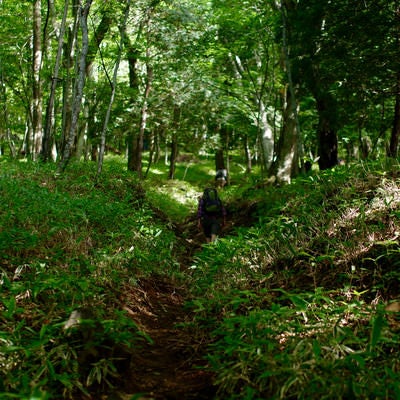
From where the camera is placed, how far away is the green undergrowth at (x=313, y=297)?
8.23ft

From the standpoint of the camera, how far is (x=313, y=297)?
12.5 ft

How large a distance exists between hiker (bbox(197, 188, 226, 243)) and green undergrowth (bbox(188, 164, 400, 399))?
1768 millimetres

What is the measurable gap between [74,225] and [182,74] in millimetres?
12701

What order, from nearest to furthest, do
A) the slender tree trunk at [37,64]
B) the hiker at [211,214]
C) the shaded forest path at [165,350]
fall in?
1. the shaded forest path at [165,350]
2. the hiker at [211,214]
3. the slender tree trunk at [37,64]

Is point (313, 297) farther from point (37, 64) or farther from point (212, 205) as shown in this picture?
point (37, 64)

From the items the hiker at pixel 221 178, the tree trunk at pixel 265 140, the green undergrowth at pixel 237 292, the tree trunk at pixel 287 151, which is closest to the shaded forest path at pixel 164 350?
the green undergrowth at pixel 237 292

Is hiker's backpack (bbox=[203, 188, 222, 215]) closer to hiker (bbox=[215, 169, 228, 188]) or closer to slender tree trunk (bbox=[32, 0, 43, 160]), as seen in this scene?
slender tree trunk (bbox=[32, 0, 43, 160])

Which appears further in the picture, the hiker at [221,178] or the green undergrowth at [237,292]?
the hiker at [221,178]

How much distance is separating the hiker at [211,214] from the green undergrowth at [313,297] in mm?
1768

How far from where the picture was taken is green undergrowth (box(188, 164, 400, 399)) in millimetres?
2508

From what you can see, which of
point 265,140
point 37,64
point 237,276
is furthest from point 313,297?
point 37,64

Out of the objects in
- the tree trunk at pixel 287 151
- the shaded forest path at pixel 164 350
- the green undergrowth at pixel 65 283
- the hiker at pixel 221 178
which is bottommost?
the shaded forest path at pixel 164 350

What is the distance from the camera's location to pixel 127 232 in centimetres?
629

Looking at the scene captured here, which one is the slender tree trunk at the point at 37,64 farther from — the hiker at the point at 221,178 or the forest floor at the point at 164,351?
the forest floor at the point at 164,351
